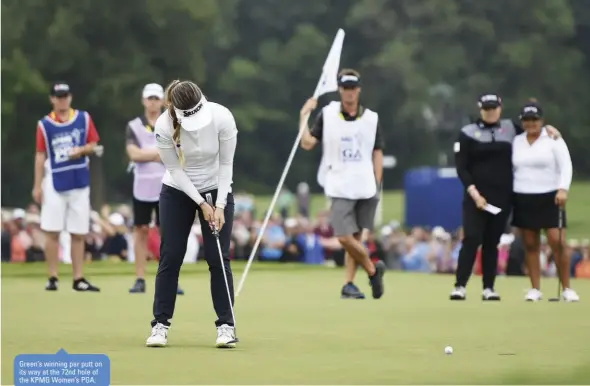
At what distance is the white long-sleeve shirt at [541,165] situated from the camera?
57.7 feet

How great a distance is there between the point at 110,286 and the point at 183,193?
6969mm

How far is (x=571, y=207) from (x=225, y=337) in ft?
193

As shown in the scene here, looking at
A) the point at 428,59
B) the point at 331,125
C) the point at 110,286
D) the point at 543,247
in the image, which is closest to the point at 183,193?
the point at 331,125

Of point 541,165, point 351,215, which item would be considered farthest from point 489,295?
point 351,215

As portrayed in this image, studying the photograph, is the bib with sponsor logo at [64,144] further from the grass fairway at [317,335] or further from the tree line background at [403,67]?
the tree line background at [403,67]

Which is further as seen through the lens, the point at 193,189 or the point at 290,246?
the point at 290,246

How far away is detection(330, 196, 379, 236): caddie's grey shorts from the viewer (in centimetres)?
1773

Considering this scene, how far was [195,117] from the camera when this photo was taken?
1253cm

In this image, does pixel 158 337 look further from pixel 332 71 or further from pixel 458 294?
pixel 332 71

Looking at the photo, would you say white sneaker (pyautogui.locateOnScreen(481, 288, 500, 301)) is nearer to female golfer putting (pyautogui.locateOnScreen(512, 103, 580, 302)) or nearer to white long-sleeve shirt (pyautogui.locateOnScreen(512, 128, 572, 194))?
female golfer putting (pyautogui.locateOnScreen(512, 103, 580, 302))

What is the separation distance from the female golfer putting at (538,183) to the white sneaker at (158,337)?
18.5 feet

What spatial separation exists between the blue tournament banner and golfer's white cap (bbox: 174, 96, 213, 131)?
2.30 metres

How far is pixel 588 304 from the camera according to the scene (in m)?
17.0

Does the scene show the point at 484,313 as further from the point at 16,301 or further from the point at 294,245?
the point at 294,245
